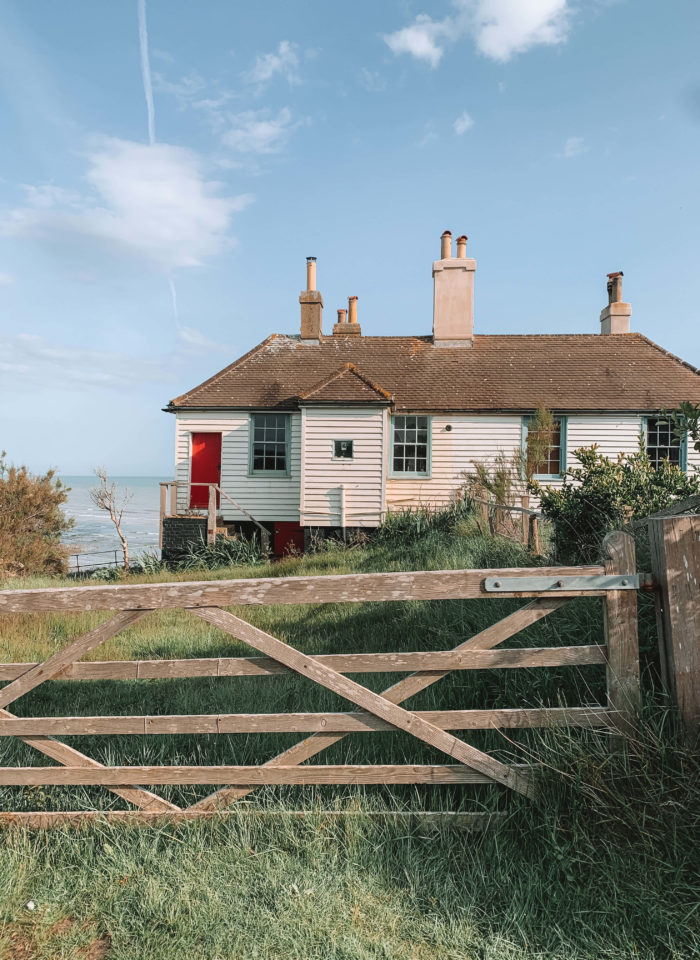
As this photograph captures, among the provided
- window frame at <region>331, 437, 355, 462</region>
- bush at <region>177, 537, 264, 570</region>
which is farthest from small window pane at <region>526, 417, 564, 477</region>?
bush at <region>177, 537, 264, 570</region>

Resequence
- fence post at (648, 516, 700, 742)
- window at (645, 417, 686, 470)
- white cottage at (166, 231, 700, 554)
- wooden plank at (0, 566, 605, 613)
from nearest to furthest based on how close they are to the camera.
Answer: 1. fence post at (648, 516, 700, 742)
2. wooden plank at (0, 566, 605, 613)
3. white cottage at (166, 231, 700, 554)
4. window at (645, 417, 686, 470)

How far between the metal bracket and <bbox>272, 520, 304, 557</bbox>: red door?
47.5 feet

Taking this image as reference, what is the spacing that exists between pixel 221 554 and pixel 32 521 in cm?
904

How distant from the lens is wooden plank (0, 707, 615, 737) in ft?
8.70

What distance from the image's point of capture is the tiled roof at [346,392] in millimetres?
15277

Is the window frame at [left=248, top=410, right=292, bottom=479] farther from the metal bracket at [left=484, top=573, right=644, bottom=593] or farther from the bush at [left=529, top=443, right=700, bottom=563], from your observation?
the metal bracket at [left=484, top=573, right=644, bottom=593]

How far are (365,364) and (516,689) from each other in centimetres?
1565

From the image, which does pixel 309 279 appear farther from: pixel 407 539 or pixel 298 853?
pixel 298 853

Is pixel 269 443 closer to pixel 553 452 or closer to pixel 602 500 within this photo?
pixel 553 452

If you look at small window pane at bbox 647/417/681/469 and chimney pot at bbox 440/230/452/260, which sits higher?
chimney pot at bbox 440/230/452/260

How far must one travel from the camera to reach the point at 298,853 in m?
2.55

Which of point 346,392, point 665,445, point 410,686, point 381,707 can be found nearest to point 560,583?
point 410,686

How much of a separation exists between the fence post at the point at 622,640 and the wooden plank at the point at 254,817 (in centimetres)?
75

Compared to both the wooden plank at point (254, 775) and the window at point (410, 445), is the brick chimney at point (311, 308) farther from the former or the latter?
the wooden plank at point (254, 775)
